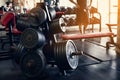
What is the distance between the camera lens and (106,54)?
3.25 metres

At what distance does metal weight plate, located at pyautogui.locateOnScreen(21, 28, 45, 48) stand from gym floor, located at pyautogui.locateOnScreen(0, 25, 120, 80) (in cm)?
42

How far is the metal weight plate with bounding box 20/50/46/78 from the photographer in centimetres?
225

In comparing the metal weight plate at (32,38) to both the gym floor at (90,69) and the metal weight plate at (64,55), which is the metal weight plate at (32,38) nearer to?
the metal weight plate at (64,55)

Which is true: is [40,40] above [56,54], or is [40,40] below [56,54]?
above

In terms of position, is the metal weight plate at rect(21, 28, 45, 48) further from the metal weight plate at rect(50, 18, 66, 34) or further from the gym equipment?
the metal weight plate at rect(50, 18, 66, 34)

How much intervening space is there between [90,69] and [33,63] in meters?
0.79

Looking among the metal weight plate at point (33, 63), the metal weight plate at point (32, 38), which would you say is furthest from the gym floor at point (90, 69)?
the metal weight plate at point (32, 38)

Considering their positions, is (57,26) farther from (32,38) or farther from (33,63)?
(33,63)

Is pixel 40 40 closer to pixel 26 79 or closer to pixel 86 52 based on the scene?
pixel 26 79

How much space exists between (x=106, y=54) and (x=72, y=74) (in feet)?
3.57

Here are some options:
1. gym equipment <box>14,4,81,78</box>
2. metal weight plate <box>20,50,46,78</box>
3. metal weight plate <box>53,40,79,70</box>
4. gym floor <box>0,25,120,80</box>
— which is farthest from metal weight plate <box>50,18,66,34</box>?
gym floor <box>0,25,120,80</box>

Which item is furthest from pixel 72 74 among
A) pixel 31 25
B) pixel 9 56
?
pixel 9 56

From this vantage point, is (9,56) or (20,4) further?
(20,4)

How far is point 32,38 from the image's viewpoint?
7.26 ft
